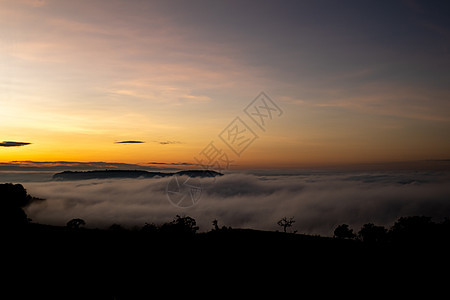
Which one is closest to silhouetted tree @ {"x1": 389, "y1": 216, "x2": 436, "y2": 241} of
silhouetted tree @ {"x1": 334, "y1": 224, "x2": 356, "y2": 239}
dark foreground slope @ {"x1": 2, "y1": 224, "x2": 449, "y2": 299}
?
silhouetted tree @ {"x1": 334, "y1": 224, "x2": 356, "y2": 239}

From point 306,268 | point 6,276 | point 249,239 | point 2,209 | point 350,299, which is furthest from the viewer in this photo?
point 2,209

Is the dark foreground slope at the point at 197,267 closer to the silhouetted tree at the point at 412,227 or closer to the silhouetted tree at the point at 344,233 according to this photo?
the silhouetted tree at the point at 412,227

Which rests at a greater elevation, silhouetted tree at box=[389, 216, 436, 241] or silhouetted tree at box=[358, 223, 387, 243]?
silhouetted tree at box=[389, 216, 436, 241]

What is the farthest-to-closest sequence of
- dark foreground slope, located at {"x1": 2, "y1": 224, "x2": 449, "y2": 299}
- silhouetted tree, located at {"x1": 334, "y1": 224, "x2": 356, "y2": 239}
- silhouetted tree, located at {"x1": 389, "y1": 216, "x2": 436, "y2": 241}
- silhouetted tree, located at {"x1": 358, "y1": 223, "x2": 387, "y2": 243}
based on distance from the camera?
silhouetted tree, located at {"x1": 334, "y1": 224, "x2": 356, "y2": 239}, silhouetted tree, located at {"x1": 358, "y1": 223, "x2": 387, "y2": 243}, silhouetted tree, located at {"x1": 389, "y1": 216, "x2": 436, "y2": 241}, dark foreground slope, located at {"x1": 2, "y1": 224, "x2": 449, "y2": 299}

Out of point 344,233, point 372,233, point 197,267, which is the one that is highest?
point 197,267

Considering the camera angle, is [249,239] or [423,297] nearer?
[423,297]

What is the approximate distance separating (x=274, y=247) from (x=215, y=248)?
248 inches

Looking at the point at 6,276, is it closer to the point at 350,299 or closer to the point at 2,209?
the point at 350,299

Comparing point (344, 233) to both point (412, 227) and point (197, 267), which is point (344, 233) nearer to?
point (412, 227)

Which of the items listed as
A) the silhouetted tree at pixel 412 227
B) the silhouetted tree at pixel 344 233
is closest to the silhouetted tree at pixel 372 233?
the silhouetted tree at pixel 344 233

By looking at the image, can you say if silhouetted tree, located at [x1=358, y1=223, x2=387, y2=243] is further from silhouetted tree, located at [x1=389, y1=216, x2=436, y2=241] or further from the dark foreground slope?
the dark foreground slope

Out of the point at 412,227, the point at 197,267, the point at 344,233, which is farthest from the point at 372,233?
the point at 197,267

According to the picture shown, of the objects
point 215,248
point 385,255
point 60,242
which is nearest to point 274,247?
point 215,248

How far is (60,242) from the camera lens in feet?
103
